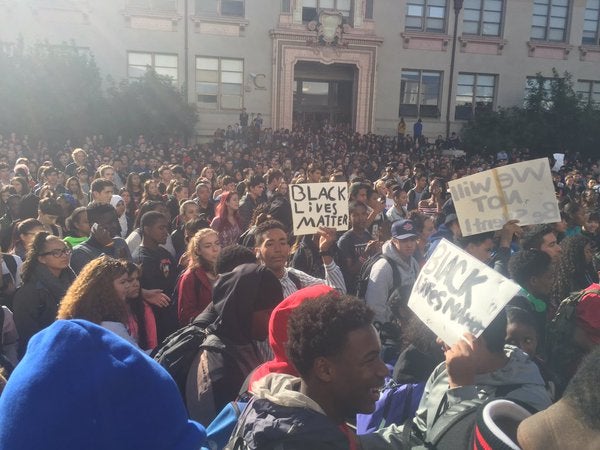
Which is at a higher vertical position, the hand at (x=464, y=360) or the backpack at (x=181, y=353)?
the hand at (x=464, y=360)

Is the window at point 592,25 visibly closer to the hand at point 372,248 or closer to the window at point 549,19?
the window at point 549,19

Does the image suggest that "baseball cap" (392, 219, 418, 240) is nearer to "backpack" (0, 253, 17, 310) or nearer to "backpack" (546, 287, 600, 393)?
"backpack" (546, 287, 600, 393)

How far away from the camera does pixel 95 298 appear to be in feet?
9.62

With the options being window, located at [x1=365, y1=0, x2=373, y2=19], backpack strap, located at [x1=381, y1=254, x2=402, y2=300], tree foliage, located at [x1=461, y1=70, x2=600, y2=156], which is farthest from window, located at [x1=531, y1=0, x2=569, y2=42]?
backpack strap, located at [x1=381, y1=254, x2=402, y2=300]

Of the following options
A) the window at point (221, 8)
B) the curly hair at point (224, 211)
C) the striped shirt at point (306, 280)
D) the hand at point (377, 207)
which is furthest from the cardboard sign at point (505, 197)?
the window at point (221, 8)

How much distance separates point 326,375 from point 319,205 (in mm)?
3955

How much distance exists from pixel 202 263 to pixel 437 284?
1.97 meters

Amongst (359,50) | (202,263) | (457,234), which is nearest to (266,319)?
(202,263)

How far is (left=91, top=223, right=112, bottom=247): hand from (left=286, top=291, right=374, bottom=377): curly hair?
10.6 ft

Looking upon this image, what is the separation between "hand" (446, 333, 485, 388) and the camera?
188 cm

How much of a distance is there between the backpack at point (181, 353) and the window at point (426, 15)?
27.2 m

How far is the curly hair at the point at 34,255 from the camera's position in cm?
366

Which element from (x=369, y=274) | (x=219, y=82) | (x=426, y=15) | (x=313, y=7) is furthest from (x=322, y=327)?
(x=426, y=15)

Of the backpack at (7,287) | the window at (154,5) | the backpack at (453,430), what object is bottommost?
the backpack at (7,287)
